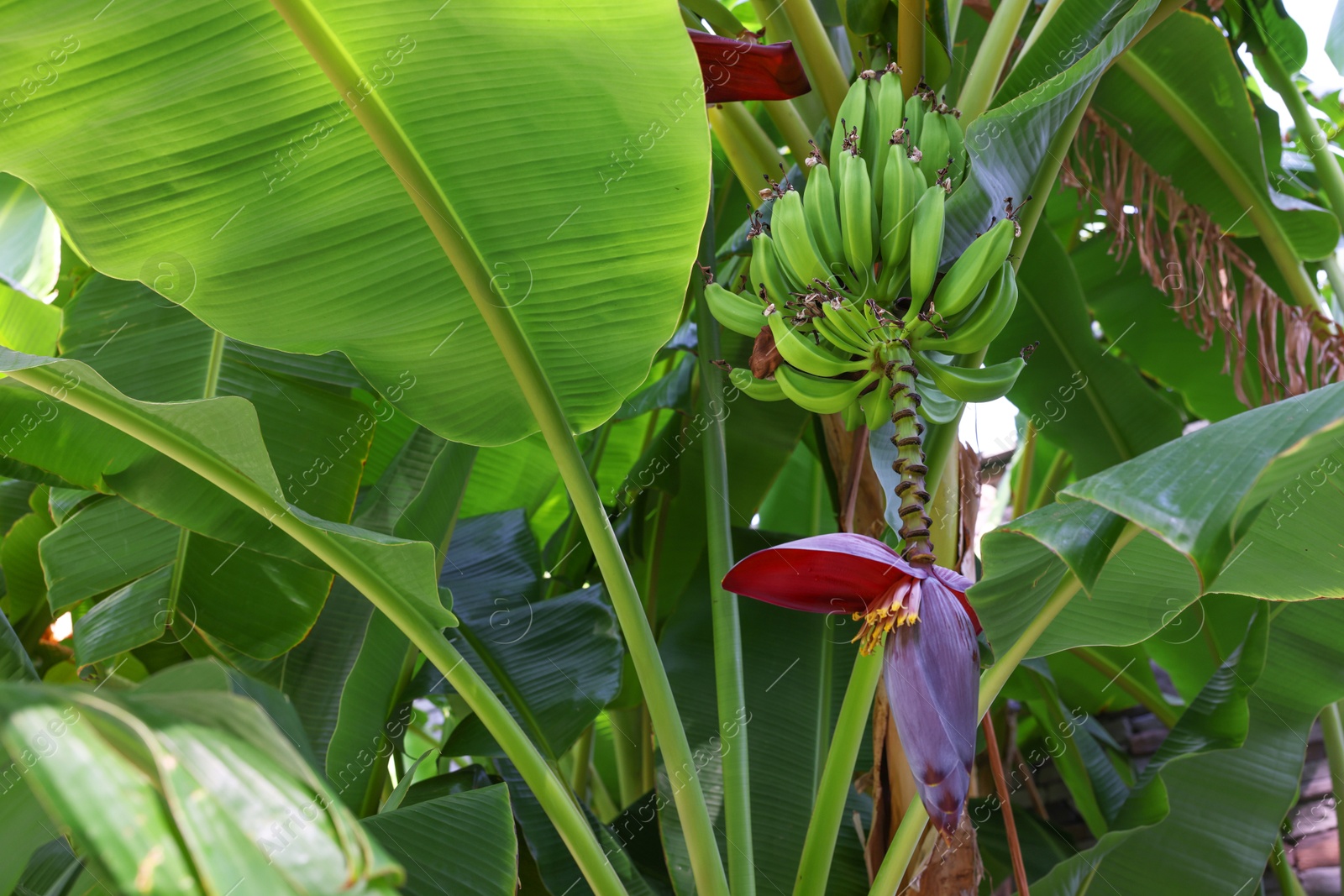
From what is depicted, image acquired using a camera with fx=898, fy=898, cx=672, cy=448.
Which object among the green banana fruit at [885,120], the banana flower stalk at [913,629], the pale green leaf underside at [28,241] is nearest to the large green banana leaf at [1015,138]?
the green banana fruit at [885,120]

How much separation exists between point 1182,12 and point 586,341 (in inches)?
38.0

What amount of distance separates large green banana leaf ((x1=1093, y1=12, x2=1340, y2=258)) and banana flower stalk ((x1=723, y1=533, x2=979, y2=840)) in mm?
1002

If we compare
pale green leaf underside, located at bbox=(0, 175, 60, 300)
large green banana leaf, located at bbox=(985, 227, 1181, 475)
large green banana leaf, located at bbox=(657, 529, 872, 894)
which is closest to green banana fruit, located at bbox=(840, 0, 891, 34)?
large green banana leaf, located at bbox=(985, 227, 1181, 475)

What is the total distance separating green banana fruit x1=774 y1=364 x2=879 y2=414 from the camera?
887mm

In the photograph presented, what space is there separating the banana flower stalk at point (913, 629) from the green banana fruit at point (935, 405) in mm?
177

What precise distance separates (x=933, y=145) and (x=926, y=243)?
0.18 metres

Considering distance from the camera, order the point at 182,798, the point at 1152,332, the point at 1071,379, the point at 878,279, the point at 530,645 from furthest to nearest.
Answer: the point at 1152,332 → the point at 1071,379 → the point at 530,645 → the point at 878,279 → the point at 182,798

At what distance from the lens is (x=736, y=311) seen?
95cm

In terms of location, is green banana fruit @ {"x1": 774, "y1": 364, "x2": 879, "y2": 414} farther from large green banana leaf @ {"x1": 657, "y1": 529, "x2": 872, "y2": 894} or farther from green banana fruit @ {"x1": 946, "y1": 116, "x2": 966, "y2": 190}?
large green banana leaf @ {"x1": 657, "y1": 529, "x2": 872, "y2": 894}

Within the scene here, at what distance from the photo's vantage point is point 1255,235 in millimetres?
1513

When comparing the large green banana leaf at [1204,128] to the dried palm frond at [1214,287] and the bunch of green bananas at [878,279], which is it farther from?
the bunch of green bananas at [878,279]

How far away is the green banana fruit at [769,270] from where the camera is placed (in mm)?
953

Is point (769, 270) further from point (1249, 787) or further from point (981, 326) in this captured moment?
point (1249, 787)

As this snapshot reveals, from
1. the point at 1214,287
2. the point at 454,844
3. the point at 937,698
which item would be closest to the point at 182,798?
the point at 937,698
